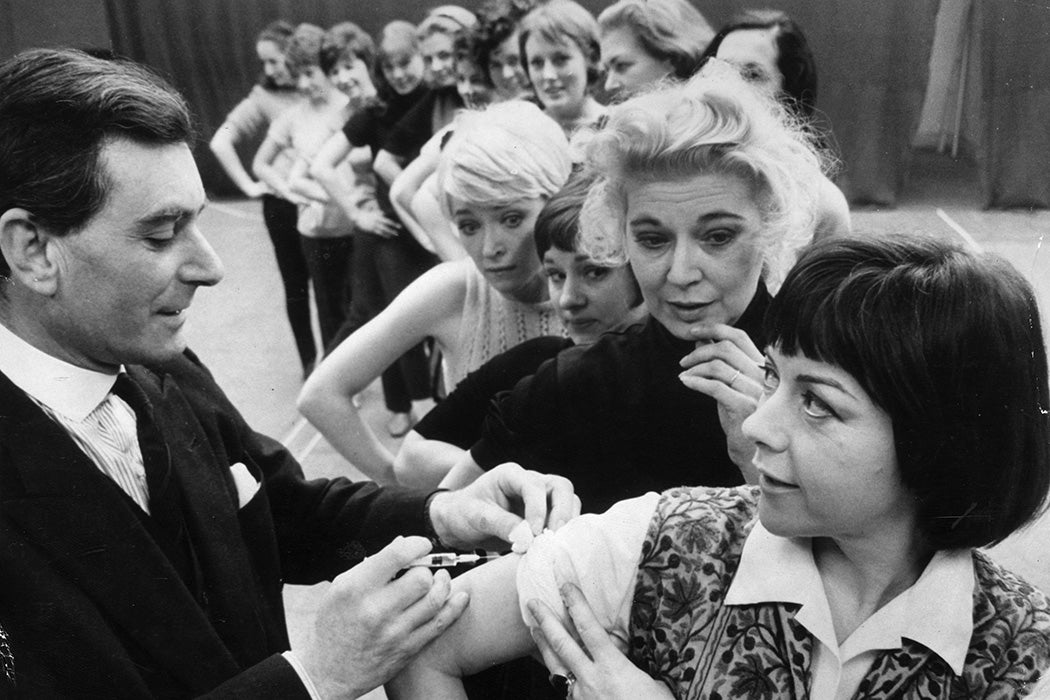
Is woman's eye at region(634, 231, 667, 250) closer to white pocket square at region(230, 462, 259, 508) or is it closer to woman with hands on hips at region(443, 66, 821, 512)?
woman with hands on hips at region(443, 66, 821, 512)

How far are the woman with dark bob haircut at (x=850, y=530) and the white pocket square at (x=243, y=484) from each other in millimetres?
478

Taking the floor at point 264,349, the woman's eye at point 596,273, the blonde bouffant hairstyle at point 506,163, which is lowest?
the floor at point 264,349

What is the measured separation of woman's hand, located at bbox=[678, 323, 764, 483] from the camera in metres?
1.31

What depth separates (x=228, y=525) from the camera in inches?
52.1

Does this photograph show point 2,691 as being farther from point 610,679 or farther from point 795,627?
point 795,627

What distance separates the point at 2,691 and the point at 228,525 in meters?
0.33

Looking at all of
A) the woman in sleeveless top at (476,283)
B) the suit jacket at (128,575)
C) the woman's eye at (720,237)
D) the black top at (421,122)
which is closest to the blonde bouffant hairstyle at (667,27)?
the woman in sleeveless top at (476,283)

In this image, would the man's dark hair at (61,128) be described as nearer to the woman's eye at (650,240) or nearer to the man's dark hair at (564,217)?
the woman's eye at (650,240)

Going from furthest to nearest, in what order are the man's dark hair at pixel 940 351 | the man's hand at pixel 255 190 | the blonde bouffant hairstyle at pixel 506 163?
the man's hand at pixel 255 190, the blonde bouffant hairstyle at pixel 506 163, the man's dark hair at pixel 940 351

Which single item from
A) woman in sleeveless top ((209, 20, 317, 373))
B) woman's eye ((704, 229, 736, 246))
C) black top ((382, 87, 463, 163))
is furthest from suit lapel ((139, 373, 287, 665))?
black top ((382, 87, 463, 163))

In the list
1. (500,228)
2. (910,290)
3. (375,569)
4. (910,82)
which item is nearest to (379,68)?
(500,228)

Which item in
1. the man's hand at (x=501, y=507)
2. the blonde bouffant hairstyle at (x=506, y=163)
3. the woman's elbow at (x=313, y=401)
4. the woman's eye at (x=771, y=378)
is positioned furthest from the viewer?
the woman's elbow at (x=313, y=401)

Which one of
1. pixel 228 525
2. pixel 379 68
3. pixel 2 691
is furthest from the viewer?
pixel 379 68

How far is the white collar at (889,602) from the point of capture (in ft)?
3.20
